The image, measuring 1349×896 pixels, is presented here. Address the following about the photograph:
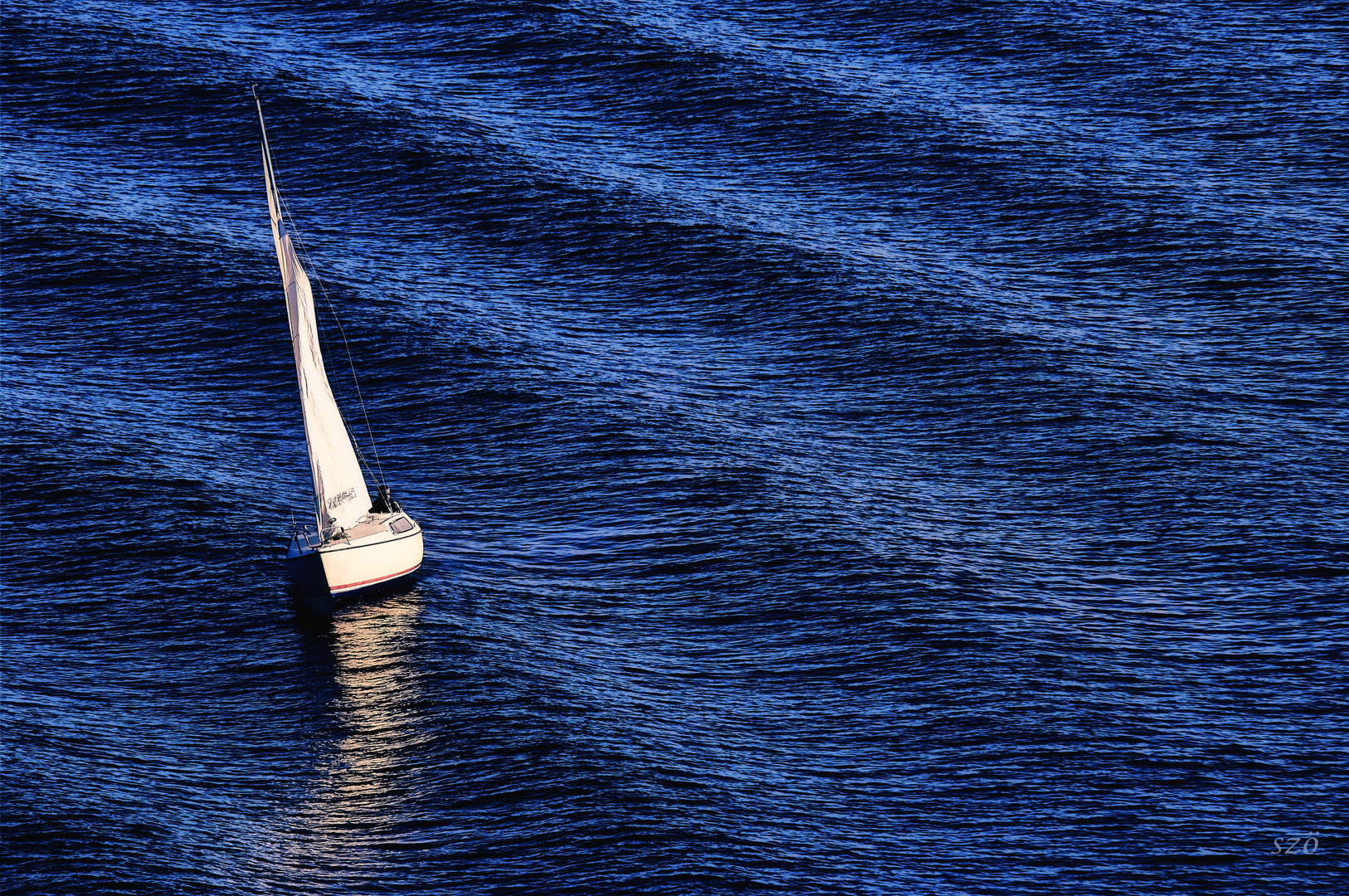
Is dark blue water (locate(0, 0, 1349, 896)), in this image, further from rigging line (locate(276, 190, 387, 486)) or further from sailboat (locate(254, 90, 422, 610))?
sailboat (locate(254, 90, 422, 610))

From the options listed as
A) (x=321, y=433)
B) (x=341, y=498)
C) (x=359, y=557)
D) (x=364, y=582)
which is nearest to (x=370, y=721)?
(x=364, y=582)

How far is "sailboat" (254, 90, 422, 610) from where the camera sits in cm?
8431

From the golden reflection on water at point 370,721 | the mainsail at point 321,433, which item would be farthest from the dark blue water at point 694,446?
the mainsail at point 321,433

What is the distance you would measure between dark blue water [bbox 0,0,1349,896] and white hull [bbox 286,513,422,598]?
2033mm

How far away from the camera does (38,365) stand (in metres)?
113

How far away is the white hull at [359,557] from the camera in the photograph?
276 ft

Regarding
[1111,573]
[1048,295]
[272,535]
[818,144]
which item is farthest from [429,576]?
[818,144]

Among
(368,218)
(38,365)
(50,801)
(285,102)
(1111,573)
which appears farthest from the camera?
(285,102)

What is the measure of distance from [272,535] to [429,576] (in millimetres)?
10738

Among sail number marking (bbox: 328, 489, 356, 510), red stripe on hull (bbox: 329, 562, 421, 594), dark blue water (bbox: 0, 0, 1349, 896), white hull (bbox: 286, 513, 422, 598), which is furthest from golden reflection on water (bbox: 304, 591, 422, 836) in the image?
sail number marking (bbox: 328, 489, 356, 510)

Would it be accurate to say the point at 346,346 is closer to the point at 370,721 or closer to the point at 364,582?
the point at 364,582

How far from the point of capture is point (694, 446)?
338 ft

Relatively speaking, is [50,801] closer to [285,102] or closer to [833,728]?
[833,728]

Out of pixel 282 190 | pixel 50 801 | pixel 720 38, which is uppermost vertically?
pixel 720 38
